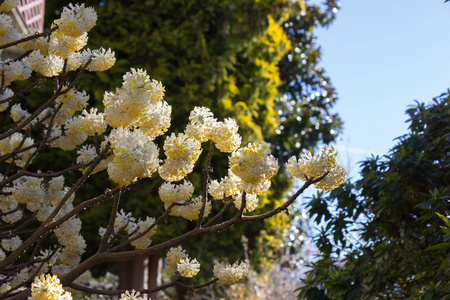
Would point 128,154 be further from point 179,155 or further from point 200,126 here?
point 200,126

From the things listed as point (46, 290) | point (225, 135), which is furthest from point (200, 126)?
point (46, 290)

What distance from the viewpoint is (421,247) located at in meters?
4.10

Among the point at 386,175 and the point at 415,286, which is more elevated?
the point at 386,175

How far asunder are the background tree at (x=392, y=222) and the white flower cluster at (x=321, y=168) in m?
1.96

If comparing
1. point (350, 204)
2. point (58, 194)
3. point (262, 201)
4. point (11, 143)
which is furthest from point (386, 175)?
point (262, 201)

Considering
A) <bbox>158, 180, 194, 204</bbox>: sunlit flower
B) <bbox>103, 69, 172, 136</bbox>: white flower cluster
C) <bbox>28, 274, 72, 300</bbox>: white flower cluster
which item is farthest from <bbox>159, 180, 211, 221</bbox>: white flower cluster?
<bbox>28, 274, 72, 300</bbox>: white flower cluster

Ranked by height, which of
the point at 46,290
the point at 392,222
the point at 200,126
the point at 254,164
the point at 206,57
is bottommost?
the point at 46,290

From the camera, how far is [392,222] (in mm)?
4199

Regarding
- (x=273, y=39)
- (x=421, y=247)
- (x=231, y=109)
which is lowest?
(x=421, y=247)

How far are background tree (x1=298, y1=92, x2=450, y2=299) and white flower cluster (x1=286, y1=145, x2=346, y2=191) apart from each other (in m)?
1.96

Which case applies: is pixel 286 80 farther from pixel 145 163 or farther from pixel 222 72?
pixel 145 163

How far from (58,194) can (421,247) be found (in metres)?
2.80

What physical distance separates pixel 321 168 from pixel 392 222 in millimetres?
2553

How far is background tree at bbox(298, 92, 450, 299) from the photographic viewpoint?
3918 mm
